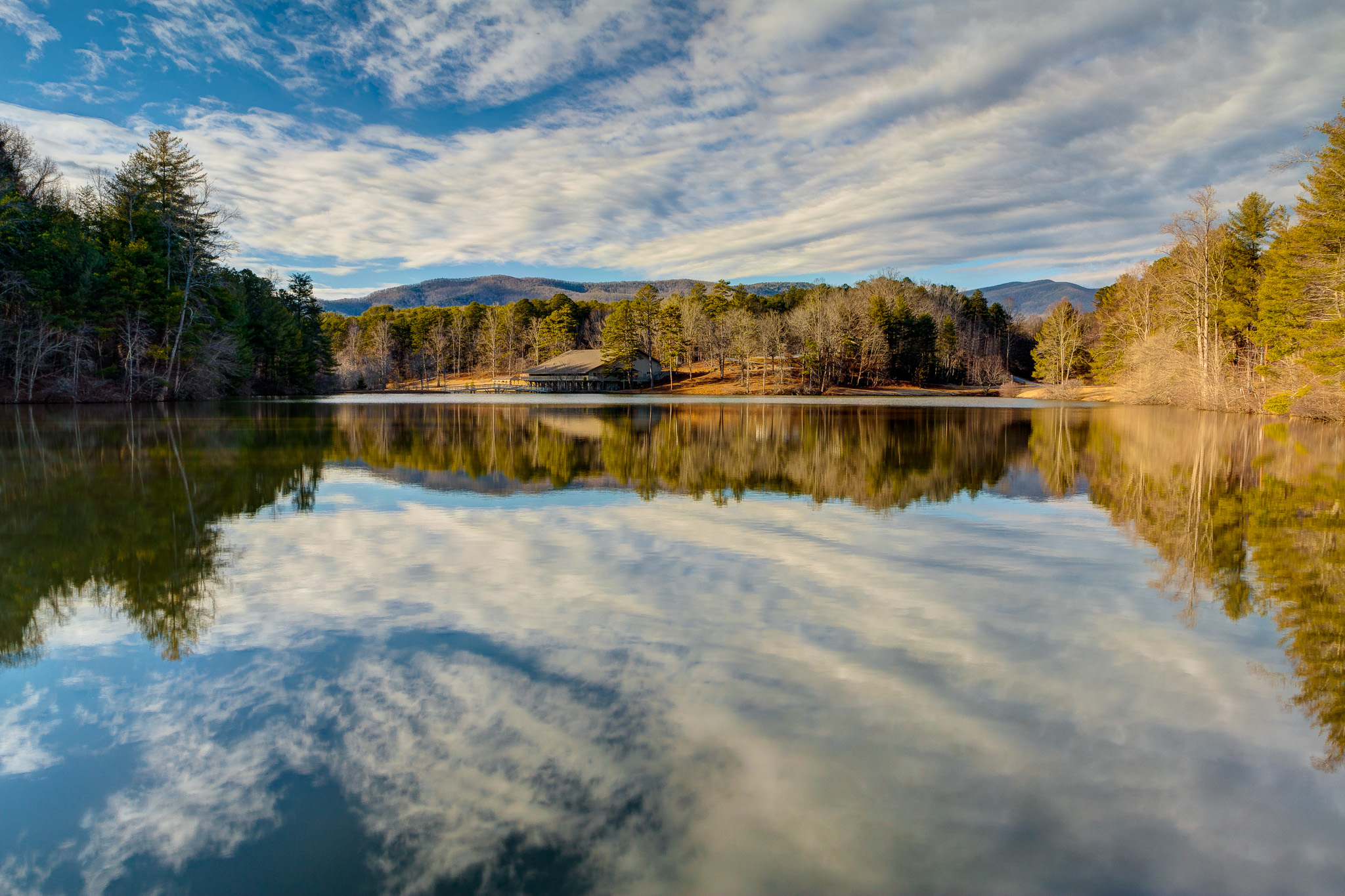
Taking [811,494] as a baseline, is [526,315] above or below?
above

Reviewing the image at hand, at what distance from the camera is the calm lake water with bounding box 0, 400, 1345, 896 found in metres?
3.02

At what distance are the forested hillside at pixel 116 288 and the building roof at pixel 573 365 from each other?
4148 centimetres

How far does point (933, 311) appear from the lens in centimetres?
10825

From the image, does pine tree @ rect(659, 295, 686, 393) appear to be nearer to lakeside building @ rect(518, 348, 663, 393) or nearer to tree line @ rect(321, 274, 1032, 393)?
tree line @ rect(321, 274, 1032, 393)

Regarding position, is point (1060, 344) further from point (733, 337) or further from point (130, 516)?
point (130, 516)

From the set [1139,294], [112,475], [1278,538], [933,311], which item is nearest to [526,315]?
[933,311]

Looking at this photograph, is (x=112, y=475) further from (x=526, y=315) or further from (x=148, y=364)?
(x=526, y=315)

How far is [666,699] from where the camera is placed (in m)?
4.41

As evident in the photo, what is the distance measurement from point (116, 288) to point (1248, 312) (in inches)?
2700

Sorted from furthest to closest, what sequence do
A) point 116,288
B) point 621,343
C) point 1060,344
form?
1. point 621,343
2. point 1060,344
3. point 116,288

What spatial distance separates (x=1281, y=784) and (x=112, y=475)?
16.5 metres

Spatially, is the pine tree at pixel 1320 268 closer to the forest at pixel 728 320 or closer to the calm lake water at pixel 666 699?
the forest at pixel 728 320

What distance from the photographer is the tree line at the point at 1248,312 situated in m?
28.9

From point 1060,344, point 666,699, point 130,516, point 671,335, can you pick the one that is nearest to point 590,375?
point 671,335
